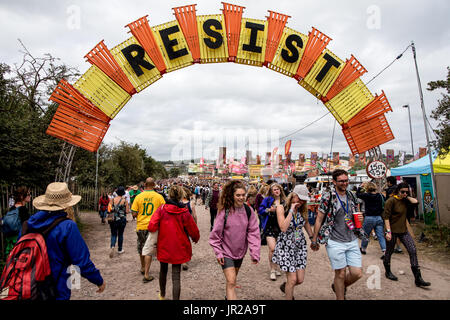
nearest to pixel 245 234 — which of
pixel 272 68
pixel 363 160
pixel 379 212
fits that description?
pixel 379 212

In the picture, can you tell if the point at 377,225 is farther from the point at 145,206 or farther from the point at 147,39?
the point at 147,39

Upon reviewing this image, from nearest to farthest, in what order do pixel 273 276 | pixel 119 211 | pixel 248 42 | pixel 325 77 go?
pixel 273 276, pixel 119 211, pixel 248 42, pixel 325 77

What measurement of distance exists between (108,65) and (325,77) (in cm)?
632

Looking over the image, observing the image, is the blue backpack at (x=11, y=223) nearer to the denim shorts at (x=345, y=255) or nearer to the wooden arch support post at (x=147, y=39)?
the denim shorts at (x=345, y=255)

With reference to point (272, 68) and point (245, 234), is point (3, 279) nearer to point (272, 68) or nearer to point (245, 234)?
point (245, 234)

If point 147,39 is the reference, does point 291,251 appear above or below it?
below

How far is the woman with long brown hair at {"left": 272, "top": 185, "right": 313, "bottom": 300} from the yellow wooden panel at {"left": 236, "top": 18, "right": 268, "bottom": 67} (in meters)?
5.12

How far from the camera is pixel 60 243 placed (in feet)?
7.50

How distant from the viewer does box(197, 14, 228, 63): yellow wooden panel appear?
7.49 m

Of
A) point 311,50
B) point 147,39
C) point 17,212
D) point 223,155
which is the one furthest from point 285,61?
point 223,155

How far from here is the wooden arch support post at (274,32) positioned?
7.55 metres

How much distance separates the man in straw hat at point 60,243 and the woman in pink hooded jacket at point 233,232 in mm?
1517

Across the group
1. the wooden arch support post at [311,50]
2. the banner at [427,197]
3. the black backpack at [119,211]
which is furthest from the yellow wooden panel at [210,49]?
the banner at [427,197]

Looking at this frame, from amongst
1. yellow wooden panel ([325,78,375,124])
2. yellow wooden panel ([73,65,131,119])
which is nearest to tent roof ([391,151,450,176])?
yellow wooden panel ([325,78,375,124])
